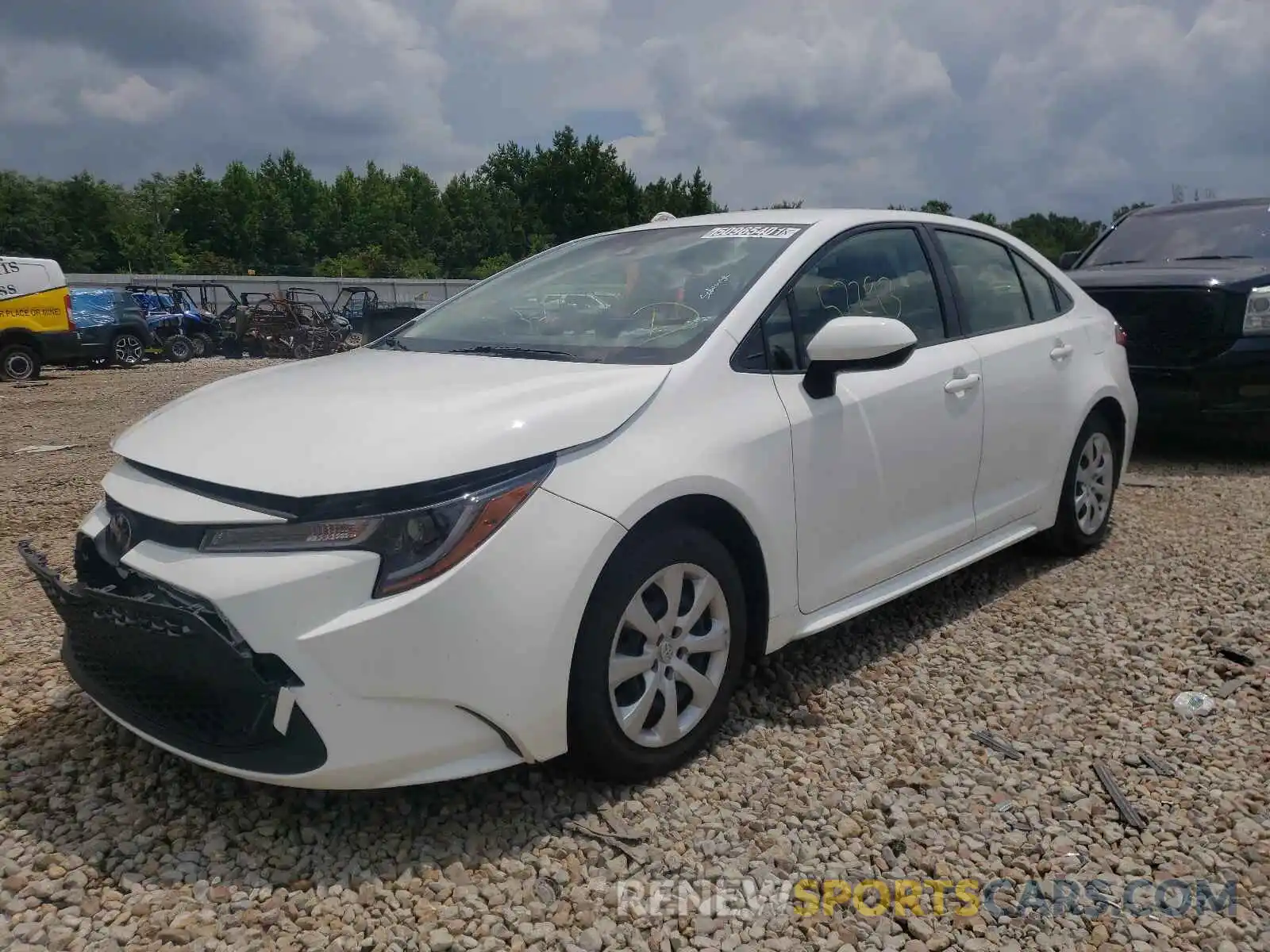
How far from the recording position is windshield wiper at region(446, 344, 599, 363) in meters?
2.96

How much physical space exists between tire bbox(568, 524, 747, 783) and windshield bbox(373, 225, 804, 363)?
1.92 ft

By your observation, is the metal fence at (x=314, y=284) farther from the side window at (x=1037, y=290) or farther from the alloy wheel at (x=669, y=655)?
the alloy wheel at (x=669, y=655)

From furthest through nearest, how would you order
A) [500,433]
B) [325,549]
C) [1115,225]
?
[1115,225] → [500,433] → [325,549]

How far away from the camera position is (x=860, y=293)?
3.44m

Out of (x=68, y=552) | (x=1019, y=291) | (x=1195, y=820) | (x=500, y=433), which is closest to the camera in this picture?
(x=500, y=433)

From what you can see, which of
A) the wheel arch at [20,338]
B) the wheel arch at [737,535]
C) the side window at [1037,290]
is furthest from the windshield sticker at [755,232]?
the wheel arch at [20,338]

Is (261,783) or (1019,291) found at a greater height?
(1019,291)

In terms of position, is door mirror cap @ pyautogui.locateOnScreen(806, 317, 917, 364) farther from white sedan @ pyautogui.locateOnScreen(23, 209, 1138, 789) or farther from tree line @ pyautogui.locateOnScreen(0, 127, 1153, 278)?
tree line @ pyautogui.locateOnScreen(0, 127, 1153, 278)

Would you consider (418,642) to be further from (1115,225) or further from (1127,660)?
(1115,225)

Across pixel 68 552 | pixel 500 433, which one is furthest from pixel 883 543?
pixel 68 552

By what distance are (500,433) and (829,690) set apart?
1.56 meters

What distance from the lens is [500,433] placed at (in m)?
2.39

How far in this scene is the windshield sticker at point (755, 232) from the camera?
3.38m

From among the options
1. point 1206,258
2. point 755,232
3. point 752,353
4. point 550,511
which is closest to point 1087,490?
point 755,232
